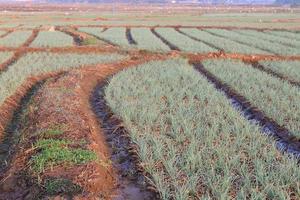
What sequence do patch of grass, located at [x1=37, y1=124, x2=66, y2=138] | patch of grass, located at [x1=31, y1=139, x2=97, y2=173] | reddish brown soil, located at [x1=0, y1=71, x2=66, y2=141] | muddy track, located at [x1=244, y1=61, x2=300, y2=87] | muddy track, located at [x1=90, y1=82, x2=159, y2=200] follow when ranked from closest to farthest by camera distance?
muddy track, located at [x1=90, y1=82, x2=159, y2=200] < patch of grass, located at [x1=31, y1=139, x2=97, y2=173] < patch of grass, located at [x1=37, y1=124, x2=66, y2=138] < reddish brown soil, located at [x1=0, y1=71, x2=66, y2=141] < muddy track, located at [x1=244, y1=61, x2=300, y2=87]

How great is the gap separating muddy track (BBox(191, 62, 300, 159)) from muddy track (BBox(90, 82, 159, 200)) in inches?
80.1

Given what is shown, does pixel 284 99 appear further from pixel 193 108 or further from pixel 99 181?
pixel 99 181

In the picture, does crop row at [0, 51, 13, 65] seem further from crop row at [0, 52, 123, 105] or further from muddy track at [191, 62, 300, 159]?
muddy track at [191, 62, 300, 159]

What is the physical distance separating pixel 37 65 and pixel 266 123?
7.46 metres

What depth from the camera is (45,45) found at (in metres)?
19.0

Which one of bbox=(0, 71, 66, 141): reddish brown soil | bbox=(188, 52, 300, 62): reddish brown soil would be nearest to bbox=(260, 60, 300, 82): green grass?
bbox=(188, 52, 300, 62): reddish brown soil

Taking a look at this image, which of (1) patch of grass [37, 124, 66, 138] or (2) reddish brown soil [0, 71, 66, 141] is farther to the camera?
(2) reddish brown soil [0, 71, 66, 141]

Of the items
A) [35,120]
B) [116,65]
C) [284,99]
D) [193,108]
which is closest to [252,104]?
[284,99]

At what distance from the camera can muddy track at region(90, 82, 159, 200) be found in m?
5.09

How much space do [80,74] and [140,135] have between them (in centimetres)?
531

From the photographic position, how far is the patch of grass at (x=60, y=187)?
15.9 feet

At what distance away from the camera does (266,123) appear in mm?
7930

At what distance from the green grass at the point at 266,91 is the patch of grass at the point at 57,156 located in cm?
310

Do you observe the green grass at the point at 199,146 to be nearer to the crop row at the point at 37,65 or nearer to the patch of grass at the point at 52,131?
the patch of grass at the point at 52,131
